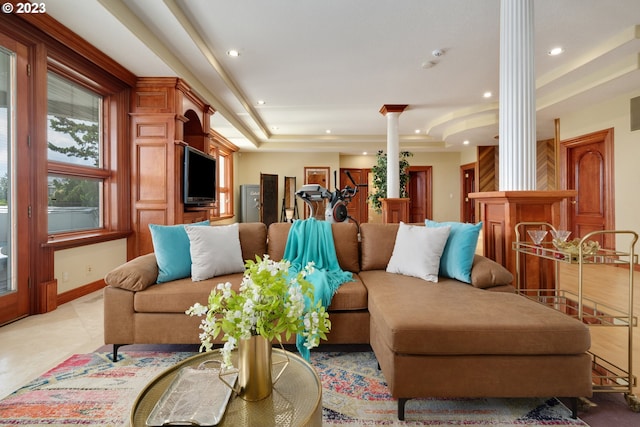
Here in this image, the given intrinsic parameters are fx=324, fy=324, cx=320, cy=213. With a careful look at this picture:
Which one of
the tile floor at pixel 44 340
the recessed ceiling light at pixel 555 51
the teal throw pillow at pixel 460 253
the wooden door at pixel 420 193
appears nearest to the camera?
the tile floor at pixel 44 340

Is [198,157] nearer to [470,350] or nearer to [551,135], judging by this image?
[470,350]

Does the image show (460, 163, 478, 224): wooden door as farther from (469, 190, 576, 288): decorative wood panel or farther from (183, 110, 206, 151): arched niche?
(469, 190, 576, 288): decorative wood panel

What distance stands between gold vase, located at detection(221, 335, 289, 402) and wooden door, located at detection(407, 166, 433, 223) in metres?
9.23

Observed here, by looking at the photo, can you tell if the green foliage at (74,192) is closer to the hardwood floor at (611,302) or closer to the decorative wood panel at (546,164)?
the hardwood floor at (611,302)

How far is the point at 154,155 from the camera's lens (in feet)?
13.1

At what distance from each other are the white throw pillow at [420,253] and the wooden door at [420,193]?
7636 mm

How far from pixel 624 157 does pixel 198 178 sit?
19.9 feet

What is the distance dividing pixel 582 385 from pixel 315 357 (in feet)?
4.42

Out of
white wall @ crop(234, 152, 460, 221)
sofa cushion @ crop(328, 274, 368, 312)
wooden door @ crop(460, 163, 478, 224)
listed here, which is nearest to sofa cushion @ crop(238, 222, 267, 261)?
sofa cushion @ crop(328, 274, 368, 312)

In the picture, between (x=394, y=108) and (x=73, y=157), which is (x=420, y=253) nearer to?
(x=73, y=157)

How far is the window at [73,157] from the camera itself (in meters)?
3.13

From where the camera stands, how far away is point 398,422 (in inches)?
57.3

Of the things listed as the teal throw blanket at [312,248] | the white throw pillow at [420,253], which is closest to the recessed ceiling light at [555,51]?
the white throw pillow at [420,253]

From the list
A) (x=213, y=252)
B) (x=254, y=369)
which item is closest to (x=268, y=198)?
(x=213, y=252)
